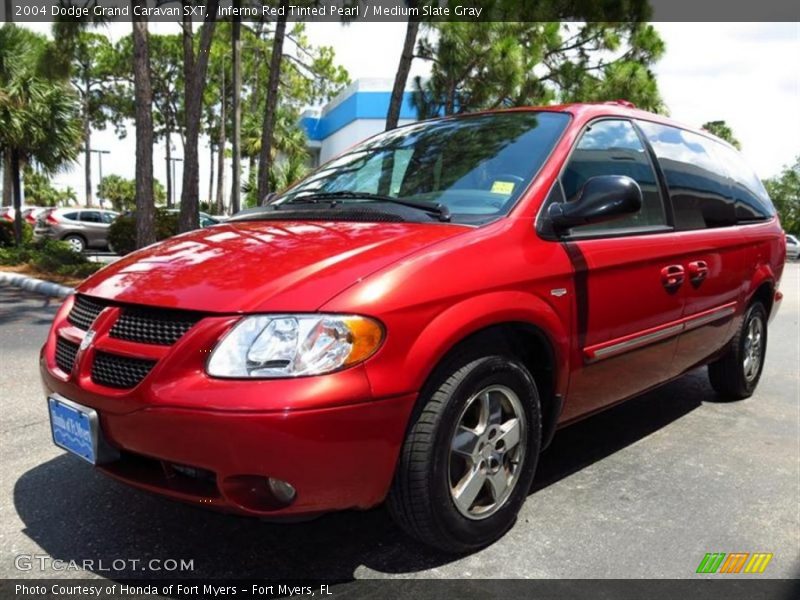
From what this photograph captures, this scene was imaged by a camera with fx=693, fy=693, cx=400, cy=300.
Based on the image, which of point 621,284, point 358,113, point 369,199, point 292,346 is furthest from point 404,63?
point 358,113

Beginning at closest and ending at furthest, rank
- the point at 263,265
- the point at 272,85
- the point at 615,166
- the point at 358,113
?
the point at 263,265 → the point at 615,166 → the point at 272,85 → the point at 358,113

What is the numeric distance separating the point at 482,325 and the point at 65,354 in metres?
1.53

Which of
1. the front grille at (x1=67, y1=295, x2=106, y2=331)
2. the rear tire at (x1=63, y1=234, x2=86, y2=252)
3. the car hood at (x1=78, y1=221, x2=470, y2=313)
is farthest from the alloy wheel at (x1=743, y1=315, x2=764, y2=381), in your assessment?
the rear tire at (x1=63, y1=234, x2=86, y2=252)

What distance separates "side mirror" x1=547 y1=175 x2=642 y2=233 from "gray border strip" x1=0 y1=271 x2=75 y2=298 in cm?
815

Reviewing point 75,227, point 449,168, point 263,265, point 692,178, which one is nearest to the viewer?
point 263,265

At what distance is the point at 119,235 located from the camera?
15.6 m

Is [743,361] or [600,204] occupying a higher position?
[600,204]

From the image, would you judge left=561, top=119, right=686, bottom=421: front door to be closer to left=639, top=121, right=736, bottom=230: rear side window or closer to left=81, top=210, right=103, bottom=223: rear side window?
left=639, top=121, right=736, bottom=230: rear side window

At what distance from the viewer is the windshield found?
2.88 meters

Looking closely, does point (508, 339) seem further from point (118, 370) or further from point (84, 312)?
point (84, 312)

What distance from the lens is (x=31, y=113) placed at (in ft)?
48.3

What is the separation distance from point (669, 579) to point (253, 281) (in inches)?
70.7

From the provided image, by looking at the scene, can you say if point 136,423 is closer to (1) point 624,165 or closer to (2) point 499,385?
(2) point 499,385

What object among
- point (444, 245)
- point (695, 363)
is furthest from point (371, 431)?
point (695, 363)
